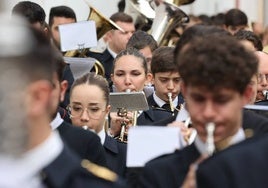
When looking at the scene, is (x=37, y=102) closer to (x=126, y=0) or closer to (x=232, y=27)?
(x=232, y=27)

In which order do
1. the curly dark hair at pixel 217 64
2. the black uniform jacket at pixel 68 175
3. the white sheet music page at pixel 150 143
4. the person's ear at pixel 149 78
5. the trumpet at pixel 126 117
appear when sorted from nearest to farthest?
the black uniform jacket at pixel 68 175
the curly dark hair at pixel 217 64
the white sheet music page at pixel 150 143
the trumpet at pixel 126 117
the person's ear at pixel 149 78

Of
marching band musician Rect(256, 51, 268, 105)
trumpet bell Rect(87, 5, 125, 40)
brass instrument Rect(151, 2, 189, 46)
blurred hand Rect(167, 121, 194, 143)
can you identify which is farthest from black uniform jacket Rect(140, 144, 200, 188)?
brass instrument Rect(151, 2, 189, 46)

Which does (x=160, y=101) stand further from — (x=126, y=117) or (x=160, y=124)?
(x=160, y=124)

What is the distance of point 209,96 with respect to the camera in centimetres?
343

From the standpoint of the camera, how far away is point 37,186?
2762 millimetres

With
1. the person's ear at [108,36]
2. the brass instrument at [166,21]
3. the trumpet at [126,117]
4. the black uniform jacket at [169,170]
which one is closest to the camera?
the black uniform jacket at [169,170]

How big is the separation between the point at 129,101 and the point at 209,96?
11.5 feet

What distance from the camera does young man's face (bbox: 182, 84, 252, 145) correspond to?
3.44 m

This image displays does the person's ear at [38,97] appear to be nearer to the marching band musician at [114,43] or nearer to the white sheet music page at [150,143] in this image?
the white sheet music page at [150,143]

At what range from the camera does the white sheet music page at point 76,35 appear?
28.9 feet

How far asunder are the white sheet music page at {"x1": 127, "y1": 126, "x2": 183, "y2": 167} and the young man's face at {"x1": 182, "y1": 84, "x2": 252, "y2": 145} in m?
0.38

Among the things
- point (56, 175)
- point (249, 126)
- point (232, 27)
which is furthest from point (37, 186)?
point (232, 27)

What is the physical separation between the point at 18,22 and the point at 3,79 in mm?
184

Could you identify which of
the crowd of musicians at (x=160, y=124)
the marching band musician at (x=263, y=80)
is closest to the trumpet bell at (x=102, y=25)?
the marching band musician at (x=263, y=80)
